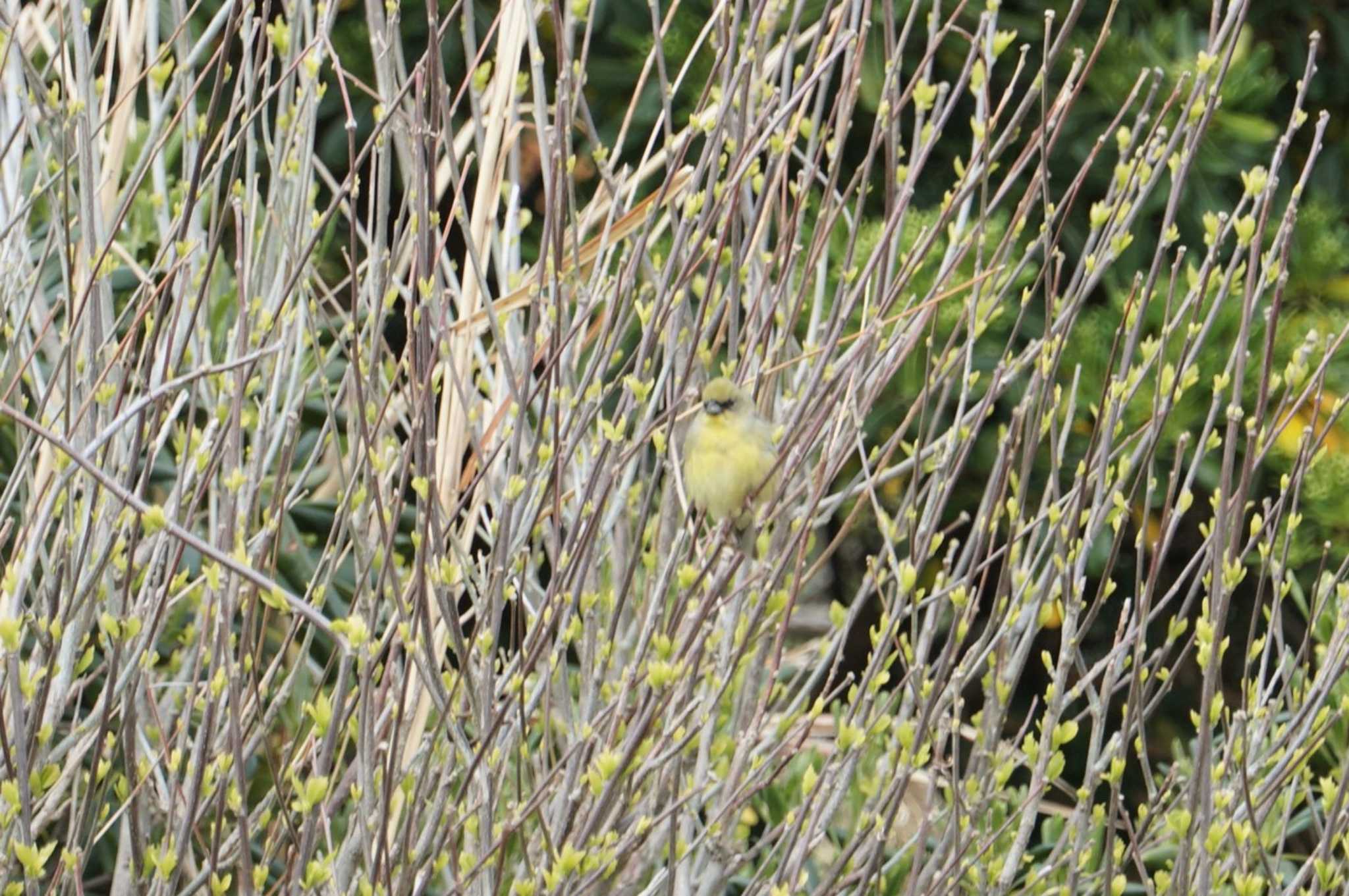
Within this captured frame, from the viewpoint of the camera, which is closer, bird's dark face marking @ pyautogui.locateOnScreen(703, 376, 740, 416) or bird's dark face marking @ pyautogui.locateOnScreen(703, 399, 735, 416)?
bird's dark face marking @ pyautogui.locateOnScreen(703, 376, 740, 416)

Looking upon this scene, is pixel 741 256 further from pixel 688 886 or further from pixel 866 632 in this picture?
pixel 866 632

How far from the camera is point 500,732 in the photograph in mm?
2865

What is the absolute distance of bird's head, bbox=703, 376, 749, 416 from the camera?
3.24 meters

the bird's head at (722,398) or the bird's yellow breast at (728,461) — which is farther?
the bird's yellow breast at (728,461)

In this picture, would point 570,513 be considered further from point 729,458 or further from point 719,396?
point 719,396

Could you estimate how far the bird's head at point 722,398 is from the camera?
3242 mm

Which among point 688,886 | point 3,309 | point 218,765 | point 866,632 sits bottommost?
point 866,632

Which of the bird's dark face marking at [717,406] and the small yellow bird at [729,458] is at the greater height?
the bird's dark face marking at [717,406]

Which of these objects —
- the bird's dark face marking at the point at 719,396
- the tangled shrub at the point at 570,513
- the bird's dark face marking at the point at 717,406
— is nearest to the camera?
the tangled shrub at the point at 570,513

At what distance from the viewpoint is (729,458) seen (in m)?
3.53

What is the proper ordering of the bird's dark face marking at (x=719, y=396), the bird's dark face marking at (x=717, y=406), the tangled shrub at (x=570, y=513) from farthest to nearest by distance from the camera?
the bird's dark face marking at (x=717, y=406) → the bird's dark face marking at (x=719, y=396) → the tangled shrub at (x=570, y=513)

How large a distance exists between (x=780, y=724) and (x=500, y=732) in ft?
1.60

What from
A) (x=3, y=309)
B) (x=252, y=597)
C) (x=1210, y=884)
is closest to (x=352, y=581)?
(x=3, y=309)

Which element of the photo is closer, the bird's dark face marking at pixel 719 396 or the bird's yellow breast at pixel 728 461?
the bird's dark face marking at pixel 719 396
